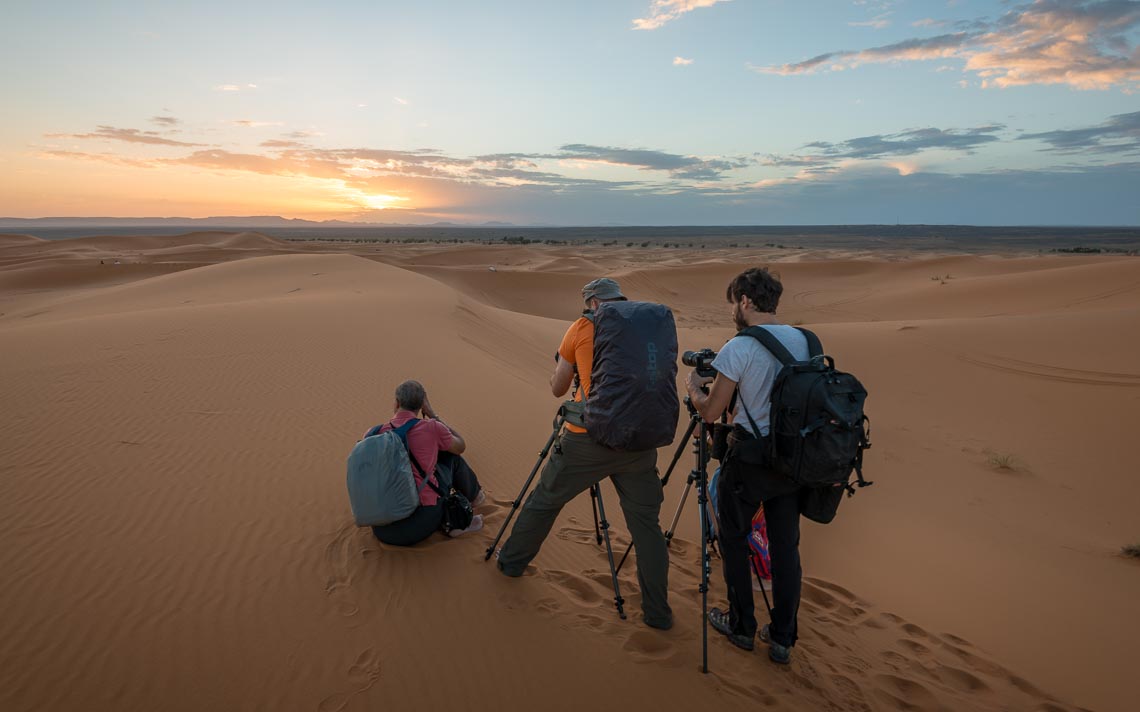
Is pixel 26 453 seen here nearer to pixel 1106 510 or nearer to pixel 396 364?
pixel 396 364

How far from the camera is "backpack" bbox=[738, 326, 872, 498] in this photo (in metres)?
2.94

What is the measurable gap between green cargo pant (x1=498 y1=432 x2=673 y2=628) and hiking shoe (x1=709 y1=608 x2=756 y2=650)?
318mm

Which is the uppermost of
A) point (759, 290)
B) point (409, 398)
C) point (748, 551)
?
point (759, 290)

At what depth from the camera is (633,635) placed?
354 centimetres

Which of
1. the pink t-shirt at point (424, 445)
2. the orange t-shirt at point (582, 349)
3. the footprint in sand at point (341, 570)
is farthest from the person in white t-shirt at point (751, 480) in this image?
the footprint in sand at point (341, 570)

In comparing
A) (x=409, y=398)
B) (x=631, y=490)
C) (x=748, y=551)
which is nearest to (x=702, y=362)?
(x=631, y=490)

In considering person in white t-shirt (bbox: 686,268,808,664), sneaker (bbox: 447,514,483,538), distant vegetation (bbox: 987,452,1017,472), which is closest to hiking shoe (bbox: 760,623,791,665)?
person in white t-shirt (bbox: 686,268,808,664)

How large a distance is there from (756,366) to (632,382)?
678 mm

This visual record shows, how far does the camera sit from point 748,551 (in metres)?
3.45

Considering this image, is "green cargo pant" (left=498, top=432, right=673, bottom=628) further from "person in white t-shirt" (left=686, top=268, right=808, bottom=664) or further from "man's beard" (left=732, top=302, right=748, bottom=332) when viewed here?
"man's beard" (left=732, top=302, right=748, bottom=332)

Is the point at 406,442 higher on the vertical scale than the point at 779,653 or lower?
higher

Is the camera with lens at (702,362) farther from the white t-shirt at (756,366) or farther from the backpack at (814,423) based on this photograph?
the backpack at (814,423)

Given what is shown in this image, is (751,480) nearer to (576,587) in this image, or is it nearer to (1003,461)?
(576,587)

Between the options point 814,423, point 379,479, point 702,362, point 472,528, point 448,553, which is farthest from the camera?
point 472,528
